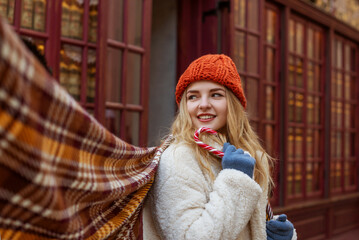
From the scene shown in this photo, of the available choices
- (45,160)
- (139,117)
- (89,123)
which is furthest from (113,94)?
(45,160)

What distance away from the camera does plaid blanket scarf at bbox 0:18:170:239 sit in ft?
2.08

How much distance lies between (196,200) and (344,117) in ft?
19.6

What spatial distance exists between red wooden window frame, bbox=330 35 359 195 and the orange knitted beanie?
4.82 m

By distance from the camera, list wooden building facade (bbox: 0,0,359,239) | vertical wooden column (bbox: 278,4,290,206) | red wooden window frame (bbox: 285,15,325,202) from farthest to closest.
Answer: red wooden window frame (bbox: 285,15,325,202), vertical wooden column (bbox: 278,4,290,206), wooden building facade (bbox: 0,0,359,239)

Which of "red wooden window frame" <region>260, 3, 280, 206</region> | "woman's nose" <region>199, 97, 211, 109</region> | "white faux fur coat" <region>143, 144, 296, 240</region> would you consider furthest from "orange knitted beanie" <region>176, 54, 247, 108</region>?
"red wooden window frame" <region>260, 3, 280, 206</region>

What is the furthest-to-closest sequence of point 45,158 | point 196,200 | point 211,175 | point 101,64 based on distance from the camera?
point 101,64, point 211,175, point 196,200, point 45,158

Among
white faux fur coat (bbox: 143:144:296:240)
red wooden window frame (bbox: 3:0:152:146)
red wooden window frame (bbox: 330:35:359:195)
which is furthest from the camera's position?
red wooden window frame (bbox: 330:35:359:195)

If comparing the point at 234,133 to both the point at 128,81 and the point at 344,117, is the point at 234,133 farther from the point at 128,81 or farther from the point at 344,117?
the point at 344,117

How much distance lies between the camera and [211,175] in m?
1.61

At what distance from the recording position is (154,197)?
155 cm

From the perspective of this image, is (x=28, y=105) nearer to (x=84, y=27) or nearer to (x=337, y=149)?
(x=84, y=27)

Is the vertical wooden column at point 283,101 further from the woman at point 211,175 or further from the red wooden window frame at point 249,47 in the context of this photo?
the woman at point 211,175

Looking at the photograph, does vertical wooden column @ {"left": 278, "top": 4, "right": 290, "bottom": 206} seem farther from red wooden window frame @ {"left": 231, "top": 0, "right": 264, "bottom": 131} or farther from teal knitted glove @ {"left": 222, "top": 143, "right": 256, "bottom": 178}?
teal knitted glove @ {"left": 222, "top": 143, "right": 256, "bottom": 178}

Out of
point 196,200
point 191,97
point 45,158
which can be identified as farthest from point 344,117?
point 45,158
